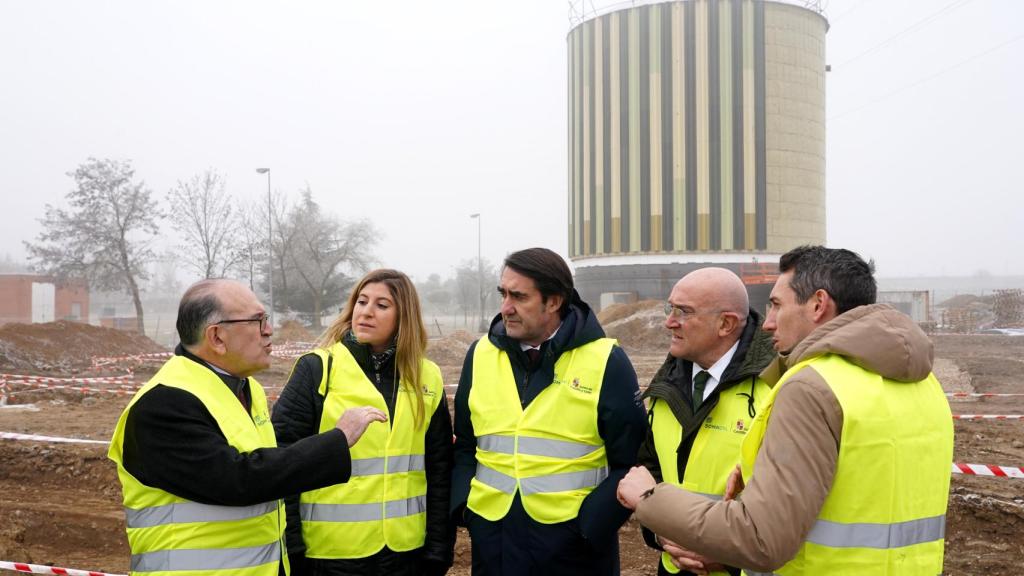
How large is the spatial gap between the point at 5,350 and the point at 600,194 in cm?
2940

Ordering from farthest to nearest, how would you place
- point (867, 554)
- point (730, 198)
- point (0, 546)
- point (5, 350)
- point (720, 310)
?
1. point (730, 198)
2. point (5, 350)
3. point (0, 546)
4. point (720, 310)
5. point (867, 554)

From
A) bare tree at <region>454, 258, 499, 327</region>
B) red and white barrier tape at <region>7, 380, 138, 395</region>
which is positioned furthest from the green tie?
bare tree at <region>454, 258, 499, 327</region>

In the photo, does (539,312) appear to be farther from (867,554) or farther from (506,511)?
(867,554)

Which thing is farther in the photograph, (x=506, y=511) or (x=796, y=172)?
(x=796, y=172)

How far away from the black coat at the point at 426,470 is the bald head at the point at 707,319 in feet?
4.46

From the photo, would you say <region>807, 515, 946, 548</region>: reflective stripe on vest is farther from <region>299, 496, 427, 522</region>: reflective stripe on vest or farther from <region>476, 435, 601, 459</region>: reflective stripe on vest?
<region>299, 496, 427, 522</region>: reflective stripe on vest

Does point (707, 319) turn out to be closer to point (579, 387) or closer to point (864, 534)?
point (579, 387)

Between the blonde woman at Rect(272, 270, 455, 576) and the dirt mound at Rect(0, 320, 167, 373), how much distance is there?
2173 cm

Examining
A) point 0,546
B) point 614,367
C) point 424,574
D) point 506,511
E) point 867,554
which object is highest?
point 614,367

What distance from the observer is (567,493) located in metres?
3.43

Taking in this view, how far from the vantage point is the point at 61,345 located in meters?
24.8

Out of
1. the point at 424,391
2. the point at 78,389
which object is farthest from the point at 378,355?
the point at 78,389

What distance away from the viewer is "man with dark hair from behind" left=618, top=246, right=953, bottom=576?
2.13 m

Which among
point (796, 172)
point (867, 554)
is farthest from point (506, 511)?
point (796, 172)
